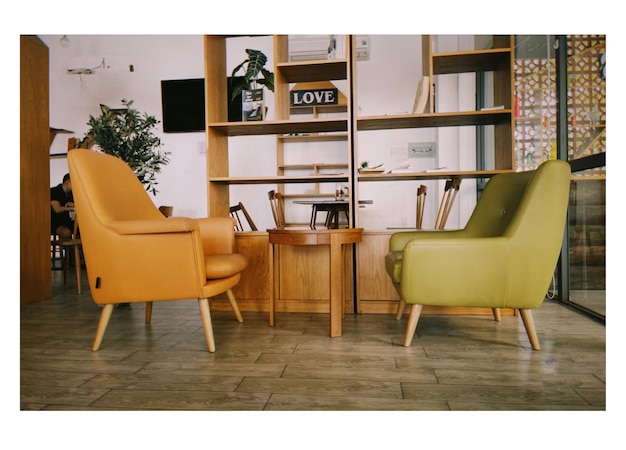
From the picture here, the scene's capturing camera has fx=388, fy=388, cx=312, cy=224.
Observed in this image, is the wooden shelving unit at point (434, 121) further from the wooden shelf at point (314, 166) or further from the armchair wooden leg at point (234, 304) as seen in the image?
the wooden shelf at point (314, 166)

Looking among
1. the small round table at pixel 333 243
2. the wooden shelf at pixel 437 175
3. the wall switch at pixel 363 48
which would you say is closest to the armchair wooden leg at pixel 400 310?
the small round table at pixel 333 243

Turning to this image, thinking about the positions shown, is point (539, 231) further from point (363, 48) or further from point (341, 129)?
point (363, 48)

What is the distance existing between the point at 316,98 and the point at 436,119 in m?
1.01

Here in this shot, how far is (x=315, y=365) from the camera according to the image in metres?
1.76

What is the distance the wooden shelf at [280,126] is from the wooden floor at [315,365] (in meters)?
1.42

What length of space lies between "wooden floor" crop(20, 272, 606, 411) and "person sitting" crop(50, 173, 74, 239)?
2.24m

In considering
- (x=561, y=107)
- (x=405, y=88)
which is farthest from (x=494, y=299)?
(x=405, y=88)

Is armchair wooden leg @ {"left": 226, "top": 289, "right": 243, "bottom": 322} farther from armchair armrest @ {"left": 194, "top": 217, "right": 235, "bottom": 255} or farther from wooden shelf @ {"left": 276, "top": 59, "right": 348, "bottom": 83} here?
wooden shelf @ {"left": 276, "top": 59, "right": 348, "bottom": 83}

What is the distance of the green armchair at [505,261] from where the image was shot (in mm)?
1882

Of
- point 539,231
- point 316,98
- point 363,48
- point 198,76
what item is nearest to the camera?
point 539,231

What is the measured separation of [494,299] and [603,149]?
4.52 feet

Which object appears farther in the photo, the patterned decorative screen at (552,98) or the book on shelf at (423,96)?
the book on shelf at (423,96)

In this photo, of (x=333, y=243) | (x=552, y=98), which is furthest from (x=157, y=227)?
(x=552, y=98)

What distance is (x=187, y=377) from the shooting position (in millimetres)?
1646
